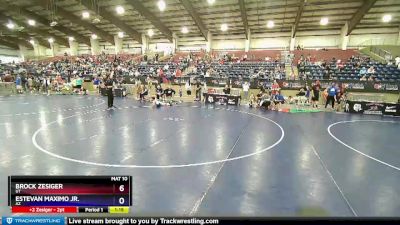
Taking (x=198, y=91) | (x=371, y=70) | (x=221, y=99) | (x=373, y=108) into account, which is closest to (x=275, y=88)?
(x=221, y=99)

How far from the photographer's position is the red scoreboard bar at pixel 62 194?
175 centimetres

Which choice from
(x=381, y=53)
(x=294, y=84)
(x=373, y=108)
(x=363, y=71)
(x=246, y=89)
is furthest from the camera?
(x=381, y=53)

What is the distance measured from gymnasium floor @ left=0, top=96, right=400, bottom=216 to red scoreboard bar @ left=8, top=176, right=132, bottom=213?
681 millimetres

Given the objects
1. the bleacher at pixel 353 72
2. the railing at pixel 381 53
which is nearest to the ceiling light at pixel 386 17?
the railing at pixel 381 53

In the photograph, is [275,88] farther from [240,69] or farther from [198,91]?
[240,69]

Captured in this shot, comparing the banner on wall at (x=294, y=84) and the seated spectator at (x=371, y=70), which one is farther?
the seated spectator at (x=371, y=70)

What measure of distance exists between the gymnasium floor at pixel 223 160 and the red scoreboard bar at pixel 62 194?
0.68 m

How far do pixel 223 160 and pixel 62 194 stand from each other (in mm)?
5888

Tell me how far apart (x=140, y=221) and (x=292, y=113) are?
52.2ft

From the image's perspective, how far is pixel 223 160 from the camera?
24.2 ft

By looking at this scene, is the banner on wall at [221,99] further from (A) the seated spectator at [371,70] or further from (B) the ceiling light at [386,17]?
(B) the ceiling light at [386,17]

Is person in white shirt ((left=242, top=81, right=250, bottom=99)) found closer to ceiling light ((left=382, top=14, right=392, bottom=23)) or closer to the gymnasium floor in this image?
the gymnasium floor

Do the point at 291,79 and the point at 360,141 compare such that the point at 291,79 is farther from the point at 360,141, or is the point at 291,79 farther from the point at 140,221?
the point at 140,221

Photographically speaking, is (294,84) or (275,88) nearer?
(275,88)
